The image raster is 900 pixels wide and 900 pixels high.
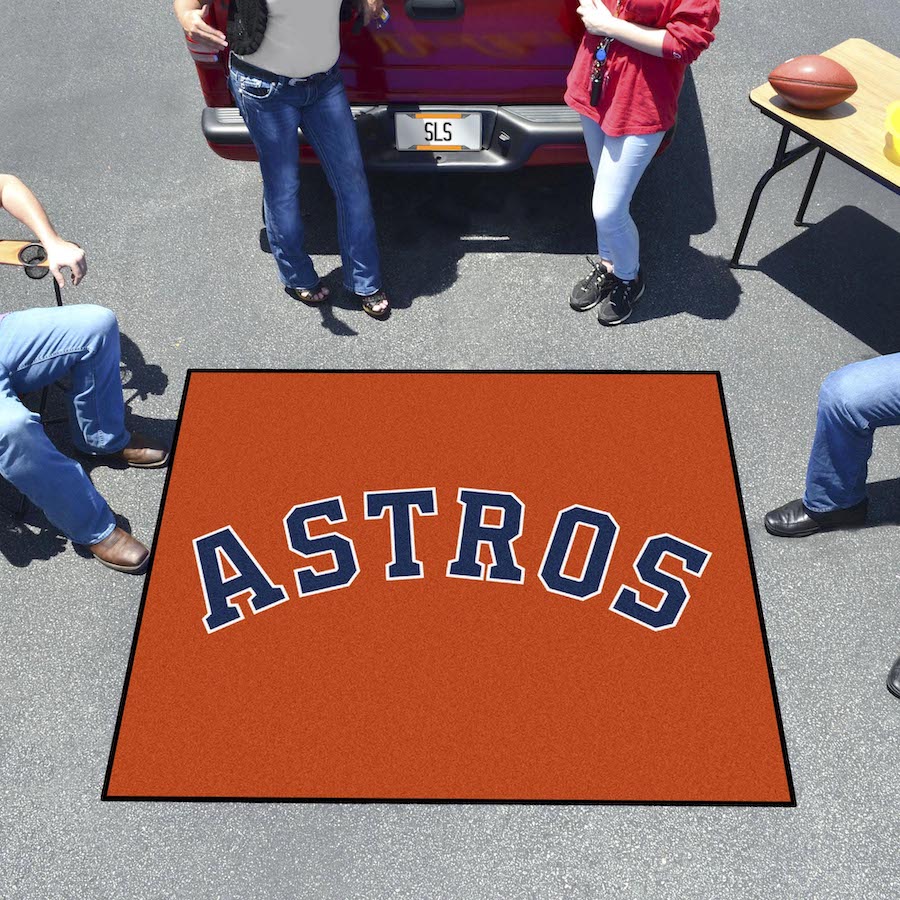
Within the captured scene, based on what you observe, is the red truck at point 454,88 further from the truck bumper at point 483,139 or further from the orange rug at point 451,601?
the orange rug at point 451,601

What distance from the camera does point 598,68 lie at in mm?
3539

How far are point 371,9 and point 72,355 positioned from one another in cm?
161

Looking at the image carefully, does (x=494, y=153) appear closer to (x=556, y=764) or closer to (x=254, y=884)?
(x=556, y=764)

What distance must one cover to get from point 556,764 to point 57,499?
183cm

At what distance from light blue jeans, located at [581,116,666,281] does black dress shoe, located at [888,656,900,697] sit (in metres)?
1.81

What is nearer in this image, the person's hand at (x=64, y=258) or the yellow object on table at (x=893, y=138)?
the person's hand at (x=64, y=258)

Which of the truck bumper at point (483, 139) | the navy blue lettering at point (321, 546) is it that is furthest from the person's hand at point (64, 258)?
the navy blue lettering at point (321, 546)

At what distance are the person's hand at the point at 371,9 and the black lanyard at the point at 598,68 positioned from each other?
79 cm

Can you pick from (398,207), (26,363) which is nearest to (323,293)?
(398,207)

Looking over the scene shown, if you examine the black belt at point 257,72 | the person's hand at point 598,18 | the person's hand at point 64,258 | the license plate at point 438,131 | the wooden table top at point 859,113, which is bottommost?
the person's hand at point 64,258

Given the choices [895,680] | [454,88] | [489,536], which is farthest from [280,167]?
[895,680]

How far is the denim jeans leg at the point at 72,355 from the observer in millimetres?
3412

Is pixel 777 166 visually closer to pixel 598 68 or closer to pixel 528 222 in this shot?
pixel 598 68

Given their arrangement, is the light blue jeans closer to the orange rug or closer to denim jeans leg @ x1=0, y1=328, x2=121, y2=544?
the orange rug
